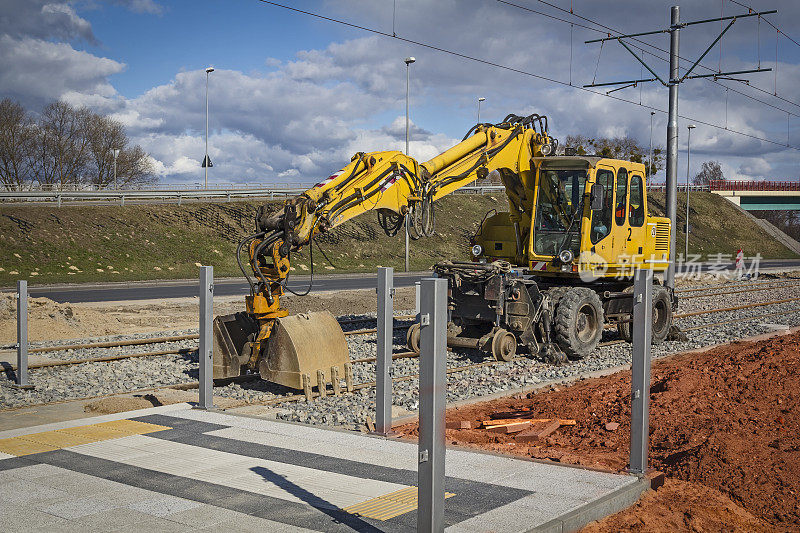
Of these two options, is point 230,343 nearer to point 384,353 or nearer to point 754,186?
point 384,353

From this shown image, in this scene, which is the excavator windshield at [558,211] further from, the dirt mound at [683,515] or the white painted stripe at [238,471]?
the white painted stripe at [238,471]

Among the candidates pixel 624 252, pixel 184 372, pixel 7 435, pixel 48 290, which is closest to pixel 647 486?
pixel 7 435

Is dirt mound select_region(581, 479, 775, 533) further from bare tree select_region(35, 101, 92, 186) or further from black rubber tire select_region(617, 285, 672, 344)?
bare tree select_region(35, 101, 92, 186)

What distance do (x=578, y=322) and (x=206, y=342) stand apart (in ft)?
25.8

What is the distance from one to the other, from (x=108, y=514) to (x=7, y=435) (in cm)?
305

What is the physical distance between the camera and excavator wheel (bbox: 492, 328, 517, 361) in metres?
13.7

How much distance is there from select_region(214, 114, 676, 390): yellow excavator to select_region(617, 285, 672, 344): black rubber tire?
31 millimetres

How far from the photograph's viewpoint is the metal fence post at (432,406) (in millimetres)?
4773

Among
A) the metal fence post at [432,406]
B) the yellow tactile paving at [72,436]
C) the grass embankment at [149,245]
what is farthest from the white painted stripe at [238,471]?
the grass embankment at [149,245]

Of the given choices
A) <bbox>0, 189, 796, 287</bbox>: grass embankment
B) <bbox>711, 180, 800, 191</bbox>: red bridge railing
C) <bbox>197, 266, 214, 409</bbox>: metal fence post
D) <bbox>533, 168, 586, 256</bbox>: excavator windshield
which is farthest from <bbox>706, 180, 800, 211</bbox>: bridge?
<bbox>197, 266, 214, 409</bbox>: metal fence post

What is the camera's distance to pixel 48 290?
2975 centimetres

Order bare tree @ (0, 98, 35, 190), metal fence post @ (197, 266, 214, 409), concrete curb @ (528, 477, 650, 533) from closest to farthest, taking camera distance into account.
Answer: concrete curb @ (528, 477, 650, 533) → metal fence post @ (197, 266, 214, 409) → bare tree @ (0, 98, 35, 190)

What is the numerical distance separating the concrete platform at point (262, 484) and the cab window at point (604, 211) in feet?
26.9

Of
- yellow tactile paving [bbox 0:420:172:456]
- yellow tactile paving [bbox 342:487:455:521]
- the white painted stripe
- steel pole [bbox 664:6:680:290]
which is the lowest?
yellow tactile paving [bbox 0:420:172:456]
